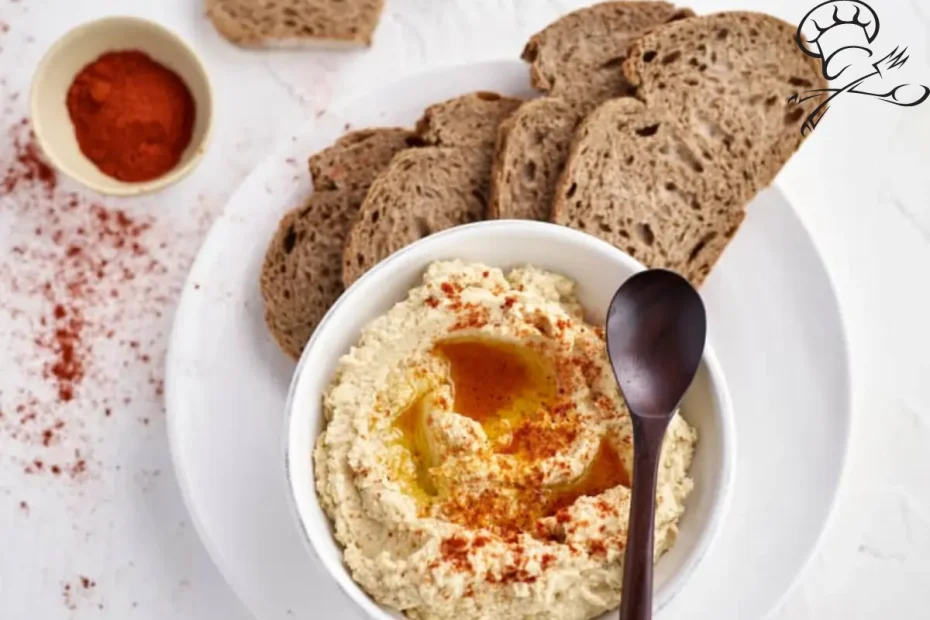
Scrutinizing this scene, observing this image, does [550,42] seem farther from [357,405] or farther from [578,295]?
[357,405]

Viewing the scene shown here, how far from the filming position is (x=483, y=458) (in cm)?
228

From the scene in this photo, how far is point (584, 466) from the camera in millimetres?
2293

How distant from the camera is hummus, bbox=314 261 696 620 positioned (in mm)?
2164

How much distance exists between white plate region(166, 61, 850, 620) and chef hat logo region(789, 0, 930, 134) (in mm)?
602

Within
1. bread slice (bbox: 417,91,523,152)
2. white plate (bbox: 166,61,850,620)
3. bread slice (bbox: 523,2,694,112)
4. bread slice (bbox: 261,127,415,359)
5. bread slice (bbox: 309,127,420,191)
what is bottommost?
white plate (bbox: 166,61,850,620)

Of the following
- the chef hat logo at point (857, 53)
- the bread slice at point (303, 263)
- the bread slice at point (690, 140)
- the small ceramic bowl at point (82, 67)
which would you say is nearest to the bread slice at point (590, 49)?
the bread slice at point (690, 140)

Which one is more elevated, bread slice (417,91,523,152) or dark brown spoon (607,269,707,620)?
bread slice (417,91,523,152)

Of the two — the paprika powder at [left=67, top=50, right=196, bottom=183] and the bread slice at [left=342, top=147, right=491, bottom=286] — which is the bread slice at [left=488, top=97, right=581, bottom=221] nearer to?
the bread slice at [left=342, top=147, right=491, bottom=286]

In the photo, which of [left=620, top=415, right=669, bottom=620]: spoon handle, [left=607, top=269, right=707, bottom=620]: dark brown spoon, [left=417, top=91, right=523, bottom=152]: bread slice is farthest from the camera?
[left=417, top=91, right=523, bottom=152]: bread slice

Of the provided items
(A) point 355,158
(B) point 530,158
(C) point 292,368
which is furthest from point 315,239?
(B) point 530,158

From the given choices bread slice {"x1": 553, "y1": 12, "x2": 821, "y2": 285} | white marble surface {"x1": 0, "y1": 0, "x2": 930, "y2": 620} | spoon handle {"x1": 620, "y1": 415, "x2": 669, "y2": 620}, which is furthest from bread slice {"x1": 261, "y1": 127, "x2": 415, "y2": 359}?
spoon handle {"x1": 620, "y1": 415, "x2": 669, "y2": 620}

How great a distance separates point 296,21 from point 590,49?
Answer: 0.93 m

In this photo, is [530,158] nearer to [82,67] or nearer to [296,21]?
[296,21]

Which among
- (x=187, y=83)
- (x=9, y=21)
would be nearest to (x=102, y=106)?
(x=187, y=83)
